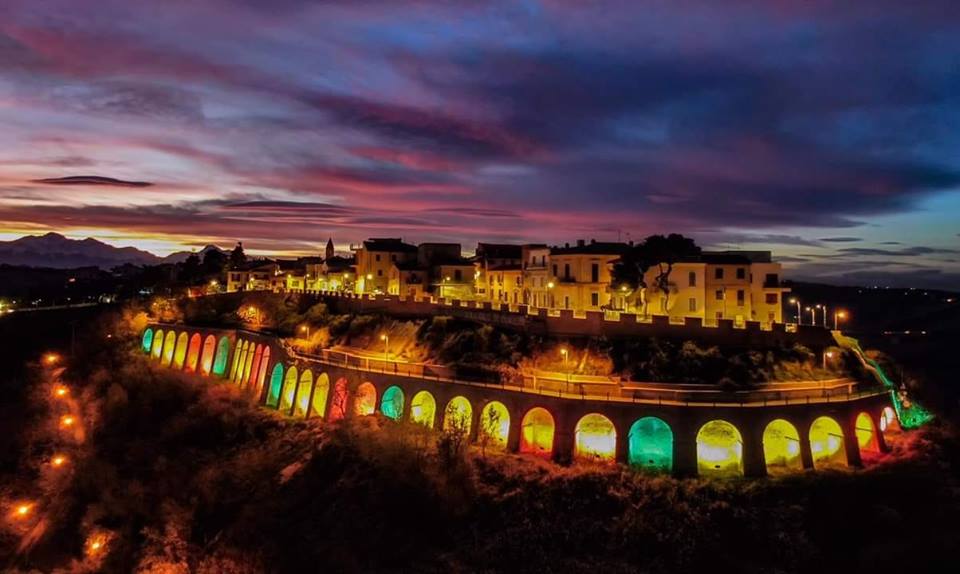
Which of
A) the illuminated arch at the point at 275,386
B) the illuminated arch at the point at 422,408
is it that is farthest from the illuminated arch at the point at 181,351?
the illuminated arch at the point at 422,408

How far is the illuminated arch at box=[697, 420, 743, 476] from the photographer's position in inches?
1375

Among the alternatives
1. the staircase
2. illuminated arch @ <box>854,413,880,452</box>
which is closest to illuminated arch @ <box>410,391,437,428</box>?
illuminated arch @ <box>854,413,880,452</box>

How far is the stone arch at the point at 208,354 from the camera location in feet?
210

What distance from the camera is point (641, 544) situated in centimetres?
3061

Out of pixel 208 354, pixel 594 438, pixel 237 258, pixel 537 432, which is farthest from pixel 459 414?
pixel 237 258

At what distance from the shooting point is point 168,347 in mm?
70812

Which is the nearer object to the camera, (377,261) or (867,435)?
(867,435)

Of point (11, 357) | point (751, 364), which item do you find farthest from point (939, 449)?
point (11, 357)

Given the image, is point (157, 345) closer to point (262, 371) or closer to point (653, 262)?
point (262, 371)

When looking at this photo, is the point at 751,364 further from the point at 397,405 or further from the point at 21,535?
the point at 21,535

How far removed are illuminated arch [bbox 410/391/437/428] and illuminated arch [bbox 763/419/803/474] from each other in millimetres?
19215

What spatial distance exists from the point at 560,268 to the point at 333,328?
21.3 m

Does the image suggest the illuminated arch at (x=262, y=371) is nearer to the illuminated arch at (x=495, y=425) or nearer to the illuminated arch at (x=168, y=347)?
the illuminated arch at (x=168, y=347)

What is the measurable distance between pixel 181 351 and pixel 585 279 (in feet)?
138
